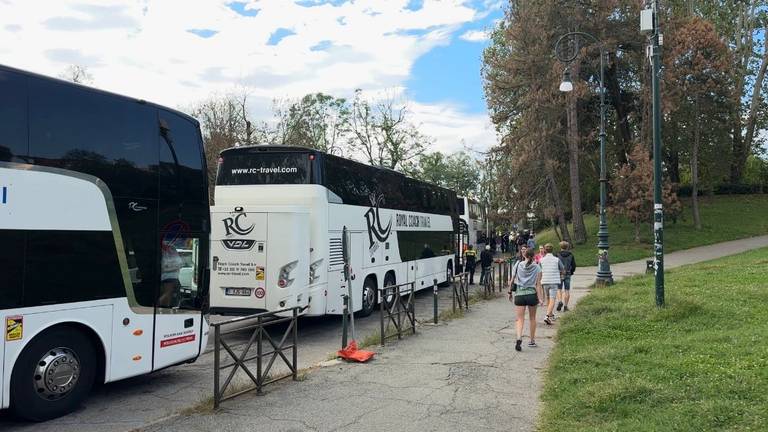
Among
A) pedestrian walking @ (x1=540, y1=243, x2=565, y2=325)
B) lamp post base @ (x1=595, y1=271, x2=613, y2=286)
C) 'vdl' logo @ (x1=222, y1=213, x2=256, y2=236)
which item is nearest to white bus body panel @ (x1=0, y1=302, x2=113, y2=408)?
'vdl' logo @ (x1=222, y1=213, x2=256, y2=236)

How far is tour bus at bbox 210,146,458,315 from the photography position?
36.3 ft

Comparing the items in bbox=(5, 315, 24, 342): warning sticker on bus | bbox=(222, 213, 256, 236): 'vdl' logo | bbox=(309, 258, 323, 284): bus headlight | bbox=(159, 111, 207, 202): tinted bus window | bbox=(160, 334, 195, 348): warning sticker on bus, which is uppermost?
bbox=(159, 111, 207, 202): tinted bus window

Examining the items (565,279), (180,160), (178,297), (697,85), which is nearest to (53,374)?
(178,297)

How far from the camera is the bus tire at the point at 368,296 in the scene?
14523mm

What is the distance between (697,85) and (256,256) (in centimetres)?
3460

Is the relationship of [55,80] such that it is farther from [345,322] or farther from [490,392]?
[490,392]

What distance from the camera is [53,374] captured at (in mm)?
6117

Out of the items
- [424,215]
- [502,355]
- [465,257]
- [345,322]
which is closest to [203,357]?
[345,322]

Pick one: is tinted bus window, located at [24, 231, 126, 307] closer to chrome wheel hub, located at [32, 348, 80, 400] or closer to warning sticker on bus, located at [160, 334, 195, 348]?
chrome wheel hub, located at [32, 348, 80, 400]

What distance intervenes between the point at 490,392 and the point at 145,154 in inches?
213

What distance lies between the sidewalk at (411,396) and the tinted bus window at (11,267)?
6.26 ft

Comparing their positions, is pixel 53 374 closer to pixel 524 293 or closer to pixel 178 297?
pixel 178 297

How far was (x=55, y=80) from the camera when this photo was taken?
6262 millimetres

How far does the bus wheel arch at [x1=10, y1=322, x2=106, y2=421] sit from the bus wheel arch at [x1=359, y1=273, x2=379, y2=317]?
8.20 meters
